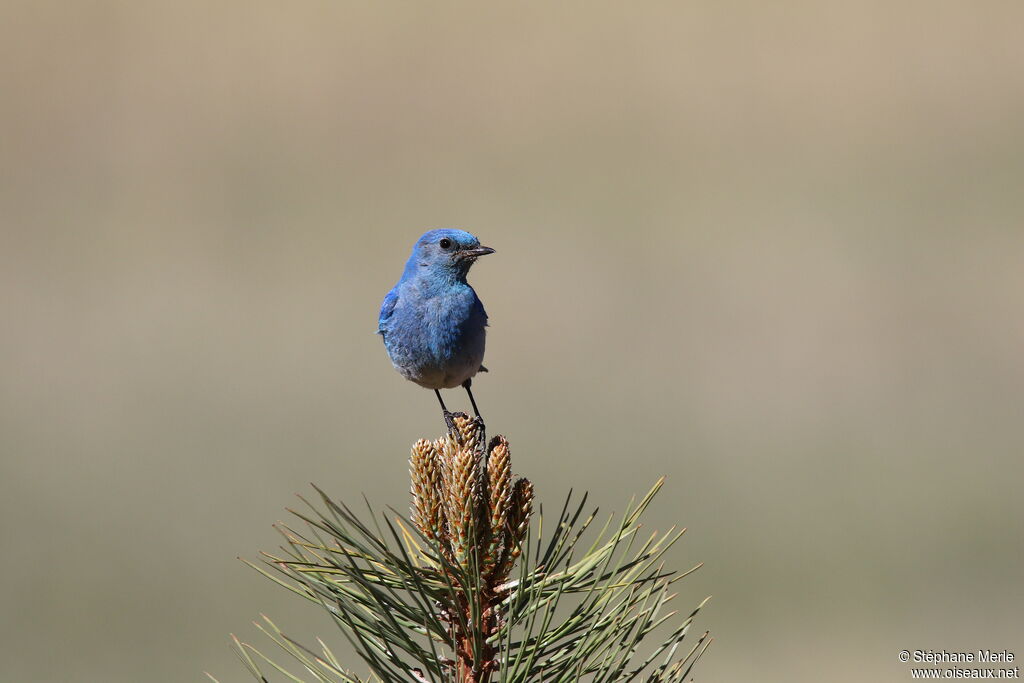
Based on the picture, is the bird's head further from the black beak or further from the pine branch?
the pine branch

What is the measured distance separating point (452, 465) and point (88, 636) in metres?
16.1

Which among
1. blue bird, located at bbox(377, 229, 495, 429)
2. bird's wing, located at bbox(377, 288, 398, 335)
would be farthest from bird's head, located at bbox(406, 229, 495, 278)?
bird's wing, located at bbox(377, 288, 398, 335)

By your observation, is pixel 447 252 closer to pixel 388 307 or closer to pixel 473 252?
pixel 473 252

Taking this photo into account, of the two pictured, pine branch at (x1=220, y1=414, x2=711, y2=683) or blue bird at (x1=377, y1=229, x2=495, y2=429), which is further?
blue bird at (x1=377, y1=229, x2=495, y2=429)

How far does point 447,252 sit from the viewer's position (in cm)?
505

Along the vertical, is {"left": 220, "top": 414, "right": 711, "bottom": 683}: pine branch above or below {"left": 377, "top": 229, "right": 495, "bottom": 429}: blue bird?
below

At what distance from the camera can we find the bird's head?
5023mm

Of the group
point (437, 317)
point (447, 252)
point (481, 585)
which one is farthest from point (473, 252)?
point (481, 585)

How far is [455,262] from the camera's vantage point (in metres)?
5.07

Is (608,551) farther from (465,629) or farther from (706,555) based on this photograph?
(706,555)

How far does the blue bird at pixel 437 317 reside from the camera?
4.84m

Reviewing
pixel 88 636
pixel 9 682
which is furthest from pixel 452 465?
pixel 88 636

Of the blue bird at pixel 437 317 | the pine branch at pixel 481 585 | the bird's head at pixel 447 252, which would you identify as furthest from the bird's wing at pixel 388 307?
the pine branch at pixel 481 585

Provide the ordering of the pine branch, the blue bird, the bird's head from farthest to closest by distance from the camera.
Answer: the bird's head → the blue bird → the pine branch
